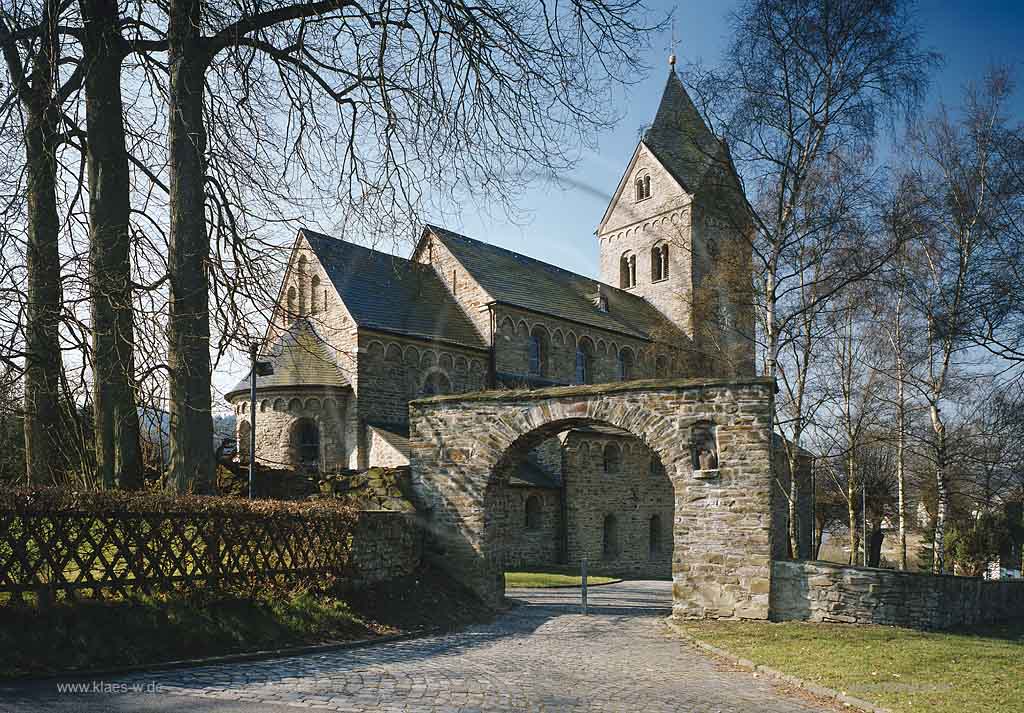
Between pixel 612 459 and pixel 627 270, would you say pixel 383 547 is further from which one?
pixel 627 270

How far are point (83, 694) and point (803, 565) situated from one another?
32.6 feet

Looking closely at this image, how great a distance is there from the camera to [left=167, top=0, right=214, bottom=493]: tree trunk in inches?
352

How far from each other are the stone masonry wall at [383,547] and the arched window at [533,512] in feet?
39.2

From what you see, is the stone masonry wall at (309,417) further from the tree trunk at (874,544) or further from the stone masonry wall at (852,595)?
the tree trunk at (874,544)

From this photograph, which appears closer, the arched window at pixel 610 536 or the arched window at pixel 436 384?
the arched window at pixel 436 384

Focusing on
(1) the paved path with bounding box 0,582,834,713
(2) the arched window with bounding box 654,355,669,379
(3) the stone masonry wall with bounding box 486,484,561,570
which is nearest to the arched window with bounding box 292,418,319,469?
(3) the stone masonry wall with bounding box 486,484,561,570

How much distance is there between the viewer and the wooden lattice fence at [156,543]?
7.25 metres

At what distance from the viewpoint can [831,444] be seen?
85.8 feet

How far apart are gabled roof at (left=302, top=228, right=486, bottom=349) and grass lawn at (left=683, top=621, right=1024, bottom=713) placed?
16.1m

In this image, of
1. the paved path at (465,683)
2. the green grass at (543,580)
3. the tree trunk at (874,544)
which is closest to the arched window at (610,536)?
the green grass at (543,580)

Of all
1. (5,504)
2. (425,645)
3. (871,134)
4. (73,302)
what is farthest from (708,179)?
(5,504)

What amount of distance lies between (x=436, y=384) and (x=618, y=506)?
8.22 meters

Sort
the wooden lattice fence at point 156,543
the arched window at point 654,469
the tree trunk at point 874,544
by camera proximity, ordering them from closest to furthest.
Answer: the wooden lattice fence at point 156,543
the arched window at point 654,469
the tree trunk at point 874,544

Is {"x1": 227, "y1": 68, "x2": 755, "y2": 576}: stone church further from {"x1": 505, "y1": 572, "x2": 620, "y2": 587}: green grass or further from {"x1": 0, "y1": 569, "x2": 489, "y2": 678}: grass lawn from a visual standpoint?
{"x1": 0, "y1": 569, "x2": 489, "y2": 678}: grass lawn
